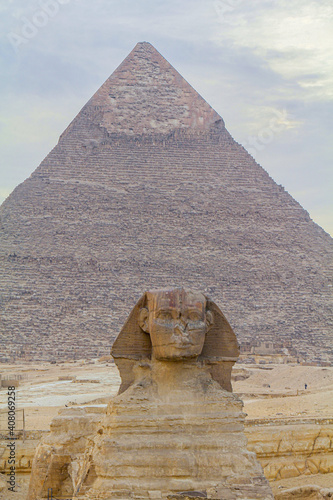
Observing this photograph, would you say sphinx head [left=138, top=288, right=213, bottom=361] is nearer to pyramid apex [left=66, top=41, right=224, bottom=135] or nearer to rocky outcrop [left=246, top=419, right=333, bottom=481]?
rocky outcrop [left=246, top=419, right=333, bottom=481]

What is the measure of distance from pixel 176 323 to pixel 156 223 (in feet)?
223

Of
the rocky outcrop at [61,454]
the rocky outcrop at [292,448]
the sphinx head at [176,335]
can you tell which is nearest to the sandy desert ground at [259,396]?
the rocky outcrop at [292,448]

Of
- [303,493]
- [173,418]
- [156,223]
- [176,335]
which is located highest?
[156,223]

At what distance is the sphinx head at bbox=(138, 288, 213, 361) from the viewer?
3775 mm

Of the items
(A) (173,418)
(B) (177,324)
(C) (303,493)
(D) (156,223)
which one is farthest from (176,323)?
(D) (156,223)

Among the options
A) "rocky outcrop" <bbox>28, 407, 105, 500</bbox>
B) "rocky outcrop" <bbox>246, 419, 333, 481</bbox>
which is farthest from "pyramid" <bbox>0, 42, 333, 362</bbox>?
"rocky outcrop" <bbox>28, 407, 105, 500</bbox>

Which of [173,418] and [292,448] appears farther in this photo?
[292,448]

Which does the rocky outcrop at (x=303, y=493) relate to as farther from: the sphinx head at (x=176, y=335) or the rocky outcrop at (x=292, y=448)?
the rocky outcrop at (x=292, y=448)

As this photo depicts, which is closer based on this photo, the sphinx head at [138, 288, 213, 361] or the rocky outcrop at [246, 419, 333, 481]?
the sphinx head at [138, 288, 213, 361]

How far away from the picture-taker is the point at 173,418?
368 centimetres

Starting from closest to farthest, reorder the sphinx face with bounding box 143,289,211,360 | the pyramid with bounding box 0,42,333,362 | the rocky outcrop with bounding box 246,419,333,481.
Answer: the sphinx face with bounding box 143,289,211,360 → the rocky outcrop with bounding box 246,419,333,481 → the pyramid with bounding box 0,42,333,362

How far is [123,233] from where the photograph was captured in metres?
70.4

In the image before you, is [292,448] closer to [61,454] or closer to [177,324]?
[61,454]

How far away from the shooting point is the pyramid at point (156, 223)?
6384 centimetres
